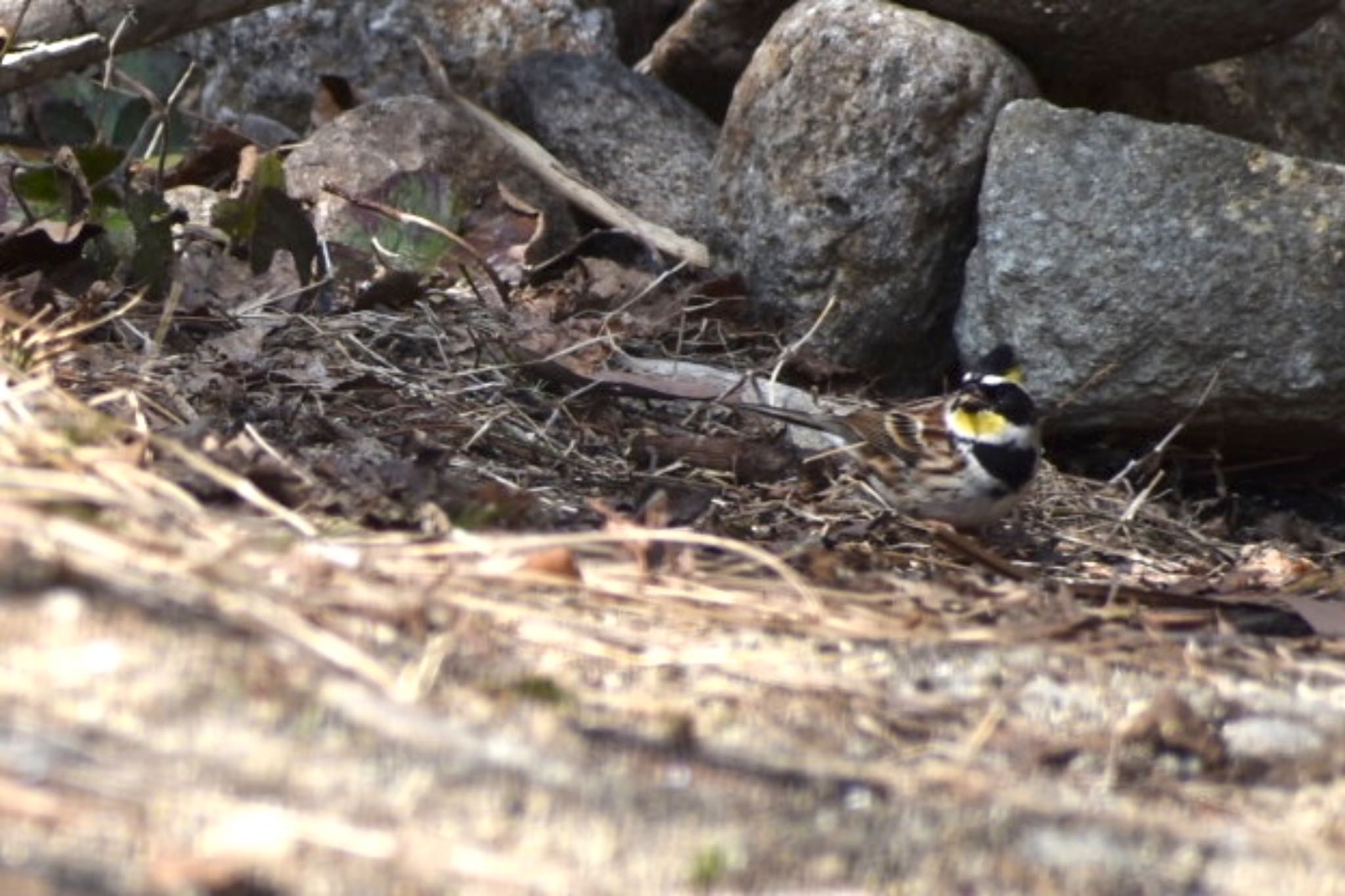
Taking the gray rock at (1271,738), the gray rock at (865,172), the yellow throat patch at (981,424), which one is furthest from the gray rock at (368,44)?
the gray rock at (1271,738)

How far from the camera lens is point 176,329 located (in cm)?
500

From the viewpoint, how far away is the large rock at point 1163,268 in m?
5.02

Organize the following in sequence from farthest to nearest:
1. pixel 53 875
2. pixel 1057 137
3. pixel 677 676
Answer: pixel 1057 137, pixel 677 676, pixel 53 875

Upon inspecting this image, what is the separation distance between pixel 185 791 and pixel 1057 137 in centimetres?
361

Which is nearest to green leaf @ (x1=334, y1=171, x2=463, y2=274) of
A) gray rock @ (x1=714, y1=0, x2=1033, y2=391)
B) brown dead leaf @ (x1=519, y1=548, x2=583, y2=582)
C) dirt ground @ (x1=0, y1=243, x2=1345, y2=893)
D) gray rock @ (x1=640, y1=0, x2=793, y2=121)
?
gray rock @ (x1=714, y1=0, x2=1033, y2=391)

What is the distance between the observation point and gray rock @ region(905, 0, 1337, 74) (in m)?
5.17

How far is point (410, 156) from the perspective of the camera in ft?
20.3

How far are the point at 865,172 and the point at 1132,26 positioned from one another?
0.74m

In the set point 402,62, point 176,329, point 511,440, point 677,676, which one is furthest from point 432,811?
point 402,62

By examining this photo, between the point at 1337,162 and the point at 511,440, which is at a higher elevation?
the point at 1337,162

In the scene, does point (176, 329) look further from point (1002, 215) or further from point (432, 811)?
point (432, 811)

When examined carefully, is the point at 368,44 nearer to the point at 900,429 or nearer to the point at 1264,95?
the point at 900,429

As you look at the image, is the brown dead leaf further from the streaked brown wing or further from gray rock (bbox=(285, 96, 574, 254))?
gray rock (bbox=(285, 96, 574, 254))

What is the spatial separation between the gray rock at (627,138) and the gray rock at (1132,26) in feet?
3.22
